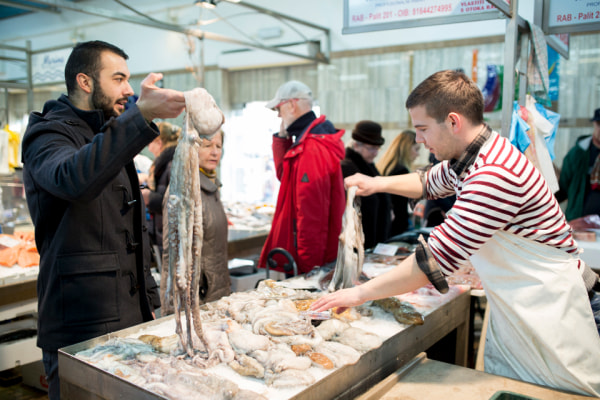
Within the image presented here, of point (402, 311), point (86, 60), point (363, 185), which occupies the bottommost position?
point (402, 311)

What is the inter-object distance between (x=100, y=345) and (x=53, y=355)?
317 mm

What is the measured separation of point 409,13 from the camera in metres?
3.24

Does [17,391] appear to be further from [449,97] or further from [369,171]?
[449,97]

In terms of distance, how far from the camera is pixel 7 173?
5332 millimetres

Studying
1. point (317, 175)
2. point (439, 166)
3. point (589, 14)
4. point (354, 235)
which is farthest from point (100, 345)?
point (589, 14)

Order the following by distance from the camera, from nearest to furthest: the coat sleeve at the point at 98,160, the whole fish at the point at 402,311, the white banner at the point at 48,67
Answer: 1. the coat sleeve at the point at 98,160
2. the whole fish at the point at 402,311
3. the white banner at the point at 48,67

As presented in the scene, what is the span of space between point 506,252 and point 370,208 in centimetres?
217

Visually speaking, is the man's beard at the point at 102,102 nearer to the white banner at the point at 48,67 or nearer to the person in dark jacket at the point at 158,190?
the person in dark jacket at the point at 158,190

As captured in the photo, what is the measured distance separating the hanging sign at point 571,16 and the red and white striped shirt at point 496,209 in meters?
2.02

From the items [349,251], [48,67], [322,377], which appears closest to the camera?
[322,377]

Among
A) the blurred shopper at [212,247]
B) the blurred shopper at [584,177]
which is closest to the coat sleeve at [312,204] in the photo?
the blurred shopper at [212,247]

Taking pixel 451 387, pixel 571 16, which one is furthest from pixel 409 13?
pixel 451 387

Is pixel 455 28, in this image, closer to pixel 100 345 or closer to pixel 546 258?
pixel 546 258

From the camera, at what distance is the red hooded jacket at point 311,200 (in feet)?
10.5
